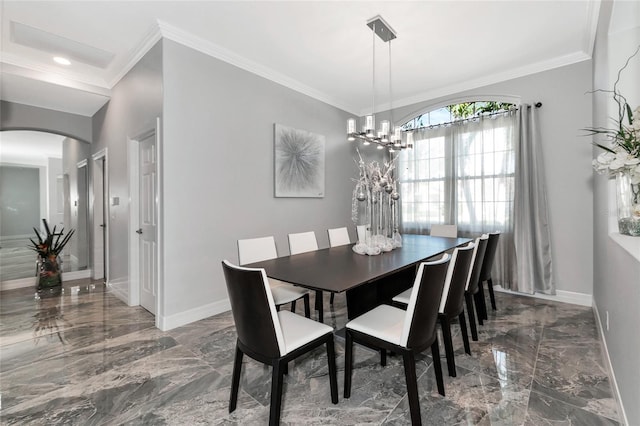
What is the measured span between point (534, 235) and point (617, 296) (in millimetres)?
2003

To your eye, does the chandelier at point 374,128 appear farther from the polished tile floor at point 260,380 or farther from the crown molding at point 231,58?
the polished tile floor at point 260,380

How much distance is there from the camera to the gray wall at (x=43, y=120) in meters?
4.03

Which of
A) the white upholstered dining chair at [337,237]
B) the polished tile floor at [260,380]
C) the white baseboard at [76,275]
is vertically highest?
the white upholstered dining chair at [337,237]

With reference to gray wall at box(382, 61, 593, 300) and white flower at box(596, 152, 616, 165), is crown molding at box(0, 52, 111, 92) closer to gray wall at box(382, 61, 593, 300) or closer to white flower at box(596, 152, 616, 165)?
white flower at box(596, 152, 616, 165)

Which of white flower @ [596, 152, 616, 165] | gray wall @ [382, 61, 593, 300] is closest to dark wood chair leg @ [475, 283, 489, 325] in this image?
gray wall @ [382, 61, 593, 300]

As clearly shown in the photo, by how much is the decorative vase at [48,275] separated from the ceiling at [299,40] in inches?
90.8

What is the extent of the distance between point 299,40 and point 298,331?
2.83m

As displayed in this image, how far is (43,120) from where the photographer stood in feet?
14.1

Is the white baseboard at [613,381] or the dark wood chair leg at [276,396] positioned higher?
the dark wood chair leg at [276,396]

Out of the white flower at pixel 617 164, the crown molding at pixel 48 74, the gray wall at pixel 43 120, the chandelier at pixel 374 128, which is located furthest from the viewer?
the gray wall at pixel 43 120

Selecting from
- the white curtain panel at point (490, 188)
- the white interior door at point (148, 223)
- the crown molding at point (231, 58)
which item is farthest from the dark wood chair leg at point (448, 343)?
the crown molding at point (231, 58)

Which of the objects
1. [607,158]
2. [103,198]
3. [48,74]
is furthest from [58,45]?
[607,158]

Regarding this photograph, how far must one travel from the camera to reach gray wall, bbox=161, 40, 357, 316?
2.87 meters

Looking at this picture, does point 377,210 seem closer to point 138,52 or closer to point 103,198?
point 138,52
